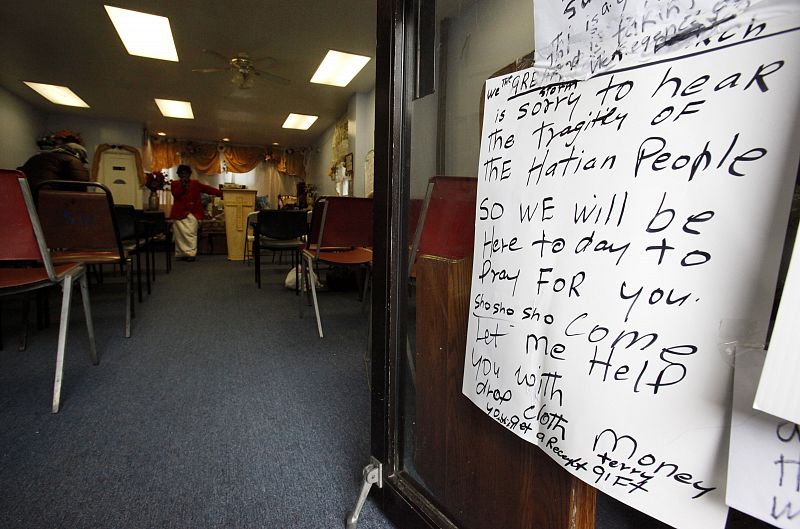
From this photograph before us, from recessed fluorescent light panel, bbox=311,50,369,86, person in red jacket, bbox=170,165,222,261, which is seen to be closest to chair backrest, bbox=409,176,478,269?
recessed fluorescent light panel, bbox=311,50,369,86

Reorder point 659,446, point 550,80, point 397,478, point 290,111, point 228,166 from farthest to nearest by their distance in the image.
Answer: point 228,166, point 290,111, point 397,478, point 550,80, point 659,446

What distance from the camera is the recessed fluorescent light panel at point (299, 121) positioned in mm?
7035

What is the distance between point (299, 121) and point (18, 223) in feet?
21.8

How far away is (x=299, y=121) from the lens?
7.37 metres

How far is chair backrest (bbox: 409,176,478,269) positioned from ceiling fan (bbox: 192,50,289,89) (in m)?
4.41

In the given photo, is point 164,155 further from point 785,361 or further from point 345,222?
point 785,361

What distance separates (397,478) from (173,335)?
191cm

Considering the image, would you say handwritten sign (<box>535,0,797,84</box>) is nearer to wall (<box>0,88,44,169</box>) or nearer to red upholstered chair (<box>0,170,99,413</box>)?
red upholstered chair (<box>0,170,99,413</box>)

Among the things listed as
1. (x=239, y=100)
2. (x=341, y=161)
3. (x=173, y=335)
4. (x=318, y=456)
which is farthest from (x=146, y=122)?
(x=318, y=456)

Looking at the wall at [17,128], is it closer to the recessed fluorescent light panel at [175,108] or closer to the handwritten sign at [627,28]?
the recessed fluorescent light panel at [175,108]

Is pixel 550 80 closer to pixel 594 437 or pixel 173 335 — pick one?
pixel 594 437

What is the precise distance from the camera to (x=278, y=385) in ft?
5.21

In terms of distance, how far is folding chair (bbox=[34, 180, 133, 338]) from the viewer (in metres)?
1.97

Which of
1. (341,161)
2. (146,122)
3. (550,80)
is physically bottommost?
(550,80)
